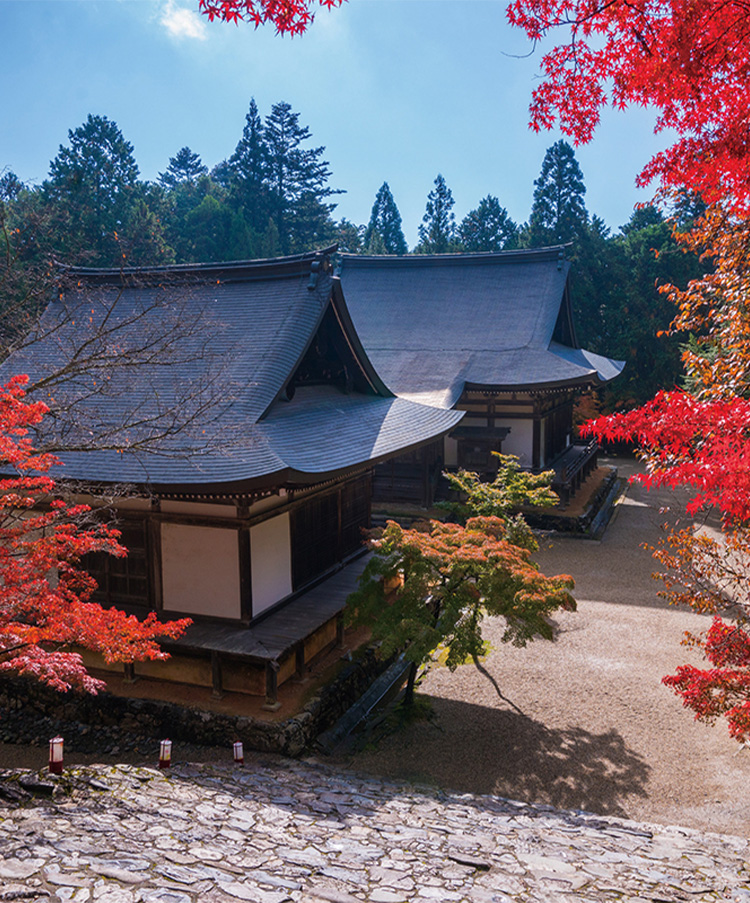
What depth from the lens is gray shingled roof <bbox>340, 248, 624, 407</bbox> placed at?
70.3 feet

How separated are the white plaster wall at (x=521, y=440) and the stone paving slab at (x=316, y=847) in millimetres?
14656

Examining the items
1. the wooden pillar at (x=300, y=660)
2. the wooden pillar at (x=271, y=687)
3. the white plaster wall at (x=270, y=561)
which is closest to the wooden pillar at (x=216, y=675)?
the wooden pillar at (x=271, y=687)

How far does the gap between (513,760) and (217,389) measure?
23.3ft

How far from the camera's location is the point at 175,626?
8.15 m

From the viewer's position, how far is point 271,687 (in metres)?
8.91

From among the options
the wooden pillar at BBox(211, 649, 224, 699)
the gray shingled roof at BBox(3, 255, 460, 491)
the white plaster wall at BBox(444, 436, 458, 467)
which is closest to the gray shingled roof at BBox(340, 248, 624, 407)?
the white plaster wall at BBox(444, 436, 458, 467)

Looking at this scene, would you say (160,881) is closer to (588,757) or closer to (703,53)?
(588,757)

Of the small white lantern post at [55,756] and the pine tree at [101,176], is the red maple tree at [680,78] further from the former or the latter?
the pine tree at [101,176]

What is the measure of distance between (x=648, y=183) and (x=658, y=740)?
7.15 m

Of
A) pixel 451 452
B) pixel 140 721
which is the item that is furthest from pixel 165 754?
pixel 451 452

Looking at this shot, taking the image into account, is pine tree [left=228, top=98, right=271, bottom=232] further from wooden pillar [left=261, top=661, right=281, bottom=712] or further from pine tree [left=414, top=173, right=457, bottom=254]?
wooden pillar [left=261, top=661, right=281, bottom=712]

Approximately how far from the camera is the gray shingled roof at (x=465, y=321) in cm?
2142

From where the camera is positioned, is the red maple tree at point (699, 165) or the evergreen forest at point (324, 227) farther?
the evergreen forest at point (324, 227)

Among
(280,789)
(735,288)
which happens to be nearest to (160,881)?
(280,789)
